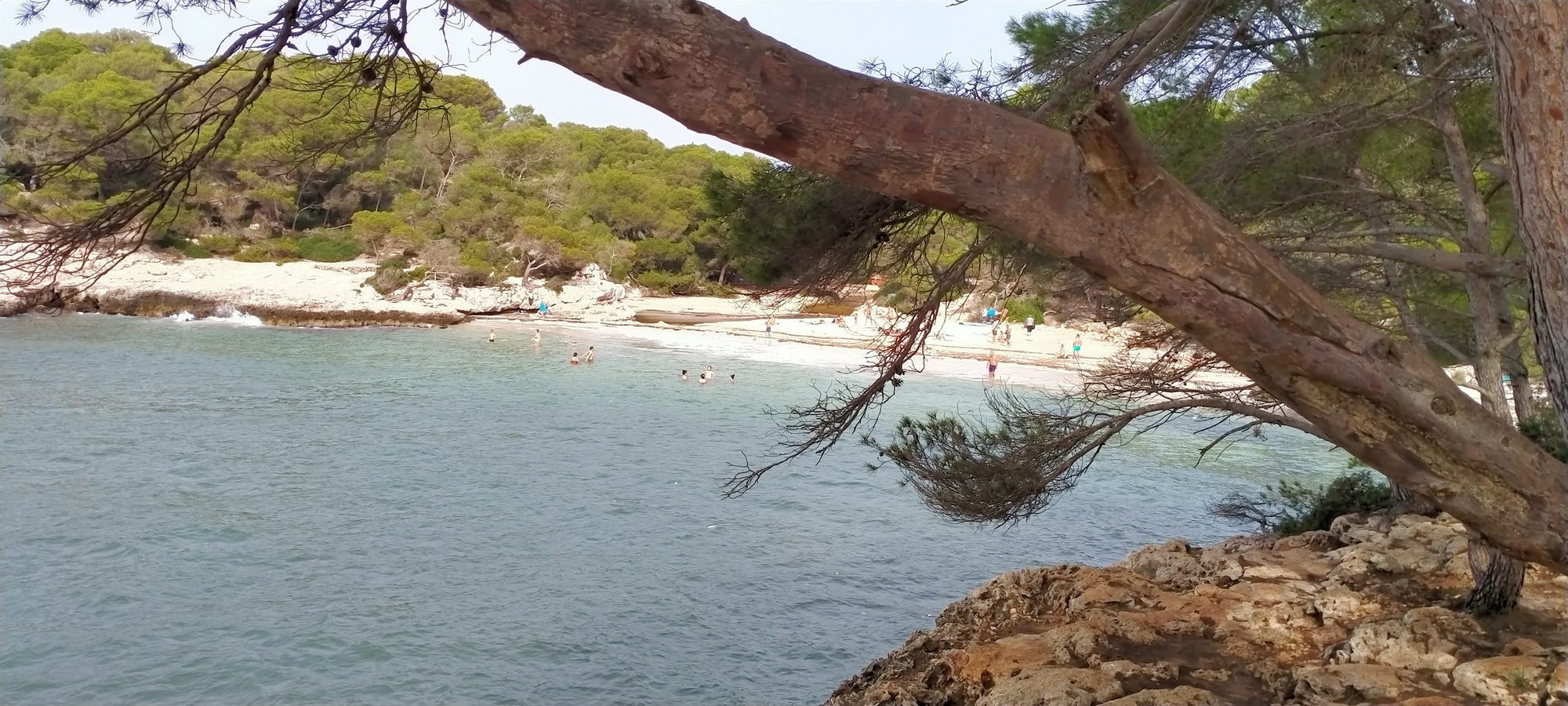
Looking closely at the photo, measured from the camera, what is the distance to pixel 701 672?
7.19m

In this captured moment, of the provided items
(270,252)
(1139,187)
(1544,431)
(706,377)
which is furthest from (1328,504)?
(270,252)

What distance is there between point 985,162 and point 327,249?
3468 cm

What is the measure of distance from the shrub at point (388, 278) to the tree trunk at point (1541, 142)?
31.7 m

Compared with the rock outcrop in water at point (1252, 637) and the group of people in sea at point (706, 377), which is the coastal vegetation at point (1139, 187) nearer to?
the rock outcrop in water at point (1252, 637)

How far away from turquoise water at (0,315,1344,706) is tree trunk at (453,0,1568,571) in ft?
13.1

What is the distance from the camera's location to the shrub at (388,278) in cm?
3059

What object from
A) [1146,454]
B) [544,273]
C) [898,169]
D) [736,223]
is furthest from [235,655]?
[544,273]

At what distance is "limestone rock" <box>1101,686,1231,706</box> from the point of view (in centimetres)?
347

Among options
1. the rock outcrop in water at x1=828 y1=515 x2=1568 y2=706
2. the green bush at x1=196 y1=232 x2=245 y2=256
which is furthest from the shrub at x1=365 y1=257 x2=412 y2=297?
the rock outcrop in water at x1=828 y1=515 x2=1568 y2=706

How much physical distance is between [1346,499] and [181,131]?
807cm

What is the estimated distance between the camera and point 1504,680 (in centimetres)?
324

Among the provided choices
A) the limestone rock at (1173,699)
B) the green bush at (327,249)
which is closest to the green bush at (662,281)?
the green bush at (327,249)

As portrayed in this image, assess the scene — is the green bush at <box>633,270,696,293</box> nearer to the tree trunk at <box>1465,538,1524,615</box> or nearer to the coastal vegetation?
the coastal vegetation

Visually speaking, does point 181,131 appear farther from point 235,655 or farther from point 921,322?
point 235,655
